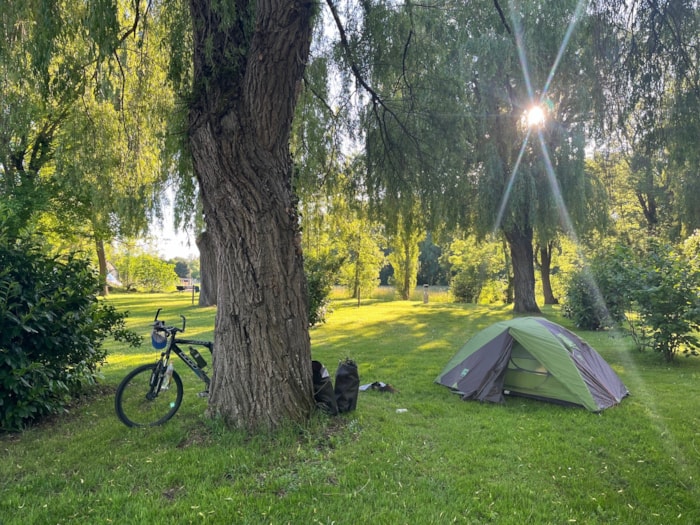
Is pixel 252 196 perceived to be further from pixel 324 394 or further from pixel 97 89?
pixel 97 89

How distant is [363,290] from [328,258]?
44.1ft

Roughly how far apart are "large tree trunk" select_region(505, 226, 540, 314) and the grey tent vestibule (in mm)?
8248

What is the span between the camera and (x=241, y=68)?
3.85 m

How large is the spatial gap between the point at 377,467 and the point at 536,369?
2989 millimetres

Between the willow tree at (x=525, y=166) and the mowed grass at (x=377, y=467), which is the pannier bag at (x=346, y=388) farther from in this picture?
the willow tree at (x=525, y=166)

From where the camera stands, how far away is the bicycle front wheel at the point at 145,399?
414cm

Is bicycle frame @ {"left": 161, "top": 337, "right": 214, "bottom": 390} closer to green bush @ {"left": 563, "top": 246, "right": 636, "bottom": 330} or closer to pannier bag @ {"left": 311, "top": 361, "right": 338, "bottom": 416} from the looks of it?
pannier bag @ {"left": 311, "top": 361, "right": 338, "bottom": 416}

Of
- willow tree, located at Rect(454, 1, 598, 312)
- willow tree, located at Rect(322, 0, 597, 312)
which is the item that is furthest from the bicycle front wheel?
willow tree, located at Rect(454, 1, 598, 312)

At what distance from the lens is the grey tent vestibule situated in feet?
16.5

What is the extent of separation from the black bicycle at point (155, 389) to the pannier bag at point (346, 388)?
1413 millimetres

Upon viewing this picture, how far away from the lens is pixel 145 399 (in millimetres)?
4375

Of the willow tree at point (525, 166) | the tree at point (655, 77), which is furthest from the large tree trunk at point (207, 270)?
the tree at point (655, 77)

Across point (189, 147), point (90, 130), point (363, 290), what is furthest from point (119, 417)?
point (363, 290)

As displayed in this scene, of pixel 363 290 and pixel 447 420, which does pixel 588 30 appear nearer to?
pixel 447 420
